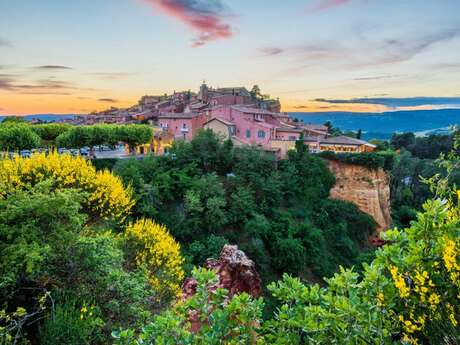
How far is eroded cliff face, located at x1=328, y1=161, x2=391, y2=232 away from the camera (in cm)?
3045

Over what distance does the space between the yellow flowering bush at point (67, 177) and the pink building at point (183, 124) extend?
80.1ft

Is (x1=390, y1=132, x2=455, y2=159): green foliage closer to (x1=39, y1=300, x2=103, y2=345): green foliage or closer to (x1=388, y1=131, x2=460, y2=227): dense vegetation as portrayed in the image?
(x1=388, y1=131, x2=460, y2=227): dense vegetation

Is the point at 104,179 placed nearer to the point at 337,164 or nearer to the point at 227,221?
the point at 227,221

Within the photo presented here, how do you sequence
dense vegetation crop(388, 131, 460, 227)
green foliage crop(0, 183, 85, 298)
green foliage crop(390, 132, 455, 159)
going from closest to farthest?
green foliage crop(0, 183, 85, 298) < dense vegetation crop(388, 131, 460, 227) < green foliage crop(390, 132, 455, 159)

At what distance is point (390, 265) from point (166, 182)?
2034cm

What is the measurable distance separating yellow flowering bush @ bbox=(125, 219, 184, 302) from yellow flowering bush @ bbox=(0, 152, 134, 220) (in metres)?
1.32

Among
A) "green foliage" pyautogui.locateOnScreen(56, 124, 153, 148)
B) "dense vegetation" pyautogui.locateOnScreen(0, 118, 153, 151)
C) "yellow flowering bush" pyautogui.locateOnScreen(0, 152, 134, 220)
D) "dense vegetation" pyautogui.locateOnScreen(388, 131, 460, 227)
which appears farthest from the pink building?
"yellow flowering bush" pyautogui.locateOnScreen(0, 152, 134, 220)

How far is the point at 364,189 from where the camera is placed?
30.8m

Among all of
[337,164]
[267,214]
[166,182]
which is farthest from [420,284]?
[337,164]

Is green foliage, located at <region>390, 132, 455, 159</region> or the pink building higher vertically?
the pink building

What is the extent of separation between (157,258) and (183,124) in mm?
27701

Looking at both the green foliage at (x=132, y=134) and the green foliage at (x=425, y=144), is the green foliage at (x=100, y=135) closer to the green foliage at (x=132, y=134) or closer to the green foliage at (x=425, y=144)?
the green foliage at (x=132, y=134)

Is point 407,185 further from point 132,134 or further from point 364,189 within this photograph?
point 132,134

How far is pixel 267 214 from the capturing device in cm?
2488
